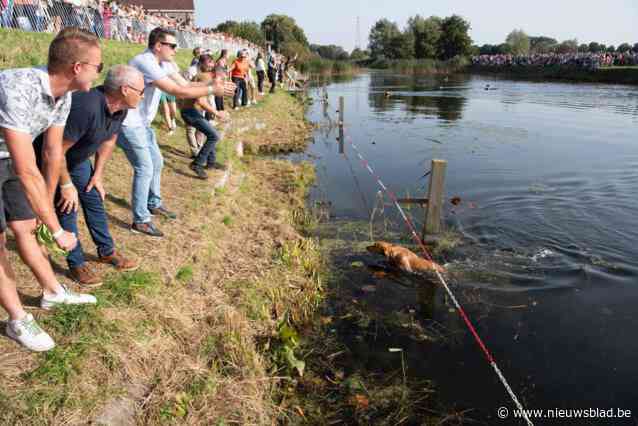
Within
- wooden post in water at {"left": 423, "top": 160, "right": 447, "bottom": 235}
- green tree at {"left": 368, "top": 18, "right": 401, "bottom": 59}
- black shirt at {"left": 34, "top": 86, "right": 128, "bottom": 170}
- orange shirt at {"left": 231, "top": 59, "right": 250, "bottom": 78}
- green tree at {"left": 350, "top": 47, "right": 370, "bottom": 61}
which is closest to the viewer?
black shirt at {"left": 34, "top": 86, "right": 128, "bottom": 170}

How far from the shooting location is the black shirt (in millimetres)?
3090

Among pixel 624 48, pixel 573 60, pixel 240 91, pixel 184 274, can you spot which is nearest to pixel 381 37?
pixel 624 48

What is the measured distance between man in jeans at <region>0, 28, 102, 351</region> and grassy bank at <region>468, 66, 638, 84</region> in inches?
1946

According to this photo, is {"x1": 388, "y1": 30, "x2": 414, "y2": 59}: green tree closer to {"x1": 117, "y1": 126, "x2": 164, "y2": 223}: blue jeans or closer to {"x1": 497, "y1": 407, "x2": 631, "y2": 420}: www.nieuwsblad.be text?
{"x1": 117, "y1": 126, "x2": 164, "y2": 223}: blue jeans

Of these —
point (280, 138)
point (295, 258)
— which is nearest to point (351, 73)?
point (280, 138)

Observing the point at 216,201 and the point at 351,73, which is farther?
the point at 351,73

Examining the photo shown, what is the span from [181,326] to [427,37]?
313ft

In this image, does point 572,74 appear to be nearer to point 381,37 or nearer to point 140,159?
point 140,159

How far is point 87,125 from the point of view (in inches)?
124

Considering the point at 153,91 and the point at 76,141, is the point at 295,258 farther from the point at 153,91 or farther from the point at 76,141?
the point at 76,141

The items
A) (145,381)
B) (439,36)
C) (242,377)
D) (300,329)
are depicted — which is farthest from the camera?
(439,36)

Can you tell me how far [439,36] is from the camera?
284ft

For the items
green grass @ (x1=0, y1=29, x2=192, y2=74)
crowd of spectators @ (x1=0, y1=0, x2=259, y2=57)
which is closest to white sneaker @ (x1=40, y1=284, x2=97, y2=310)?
crowd of spectators @ (x1=0, y1=0, x2=259, y2=57)

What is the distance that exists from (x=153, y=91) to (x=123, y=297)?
2.39 meters
